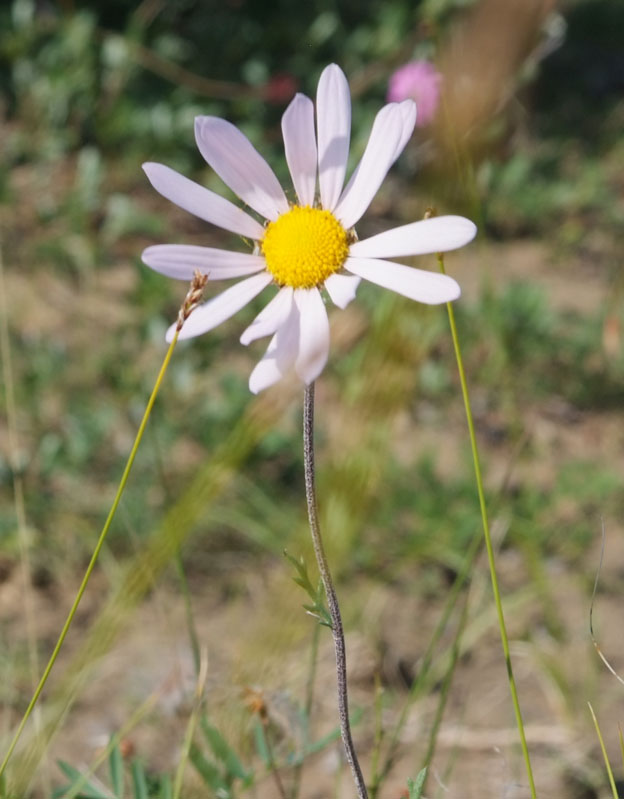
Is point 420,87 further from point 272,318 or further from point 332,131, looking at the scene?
point 272,318

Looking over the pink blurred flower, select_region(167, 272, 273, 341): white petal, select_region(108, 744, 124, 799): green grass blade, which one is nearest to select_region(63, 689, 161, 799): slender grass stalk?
select_region(108, 744, 124, 799): green grass blade

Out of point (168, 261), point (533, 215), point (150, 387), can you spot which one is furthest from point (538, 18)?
point (533, 215)

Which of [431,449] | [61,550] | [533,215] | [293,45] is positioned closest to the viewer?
[61,550]

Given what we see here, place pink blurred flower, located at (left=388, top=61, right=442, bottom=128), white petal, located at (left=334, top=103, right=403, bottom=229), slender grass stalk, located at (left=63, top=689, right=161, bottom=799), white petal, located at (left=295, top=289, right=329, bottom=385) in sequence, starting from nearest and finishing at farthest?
white petal, located at (left=295, top=289, right=329, bottom=385), white petal, located at (left=334, top=103, right=403, bottom=229), slender grass stalk, located at (left=63, top=689, right=161, bottom=799), pink blurred flower, located at (left=388, top=61, right=442, bottom=128)

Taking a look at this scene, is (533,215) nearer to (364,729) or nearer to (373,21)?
(373,21)

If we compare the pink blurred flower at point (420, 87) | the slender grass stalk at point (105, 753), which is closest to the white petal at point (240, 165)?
the slender grass stalk at point (105, 753)

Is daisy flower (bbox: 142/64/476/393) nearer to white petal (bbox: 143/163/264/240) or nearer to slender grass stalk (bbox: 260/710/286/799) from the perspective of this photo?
white petal (bbox: 143/163/264/240)

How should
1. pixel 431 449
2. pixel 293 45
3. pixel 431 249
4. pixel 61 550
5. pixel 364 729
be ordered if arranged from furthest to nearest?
pixel 293 45
pixel 431 449
pixel 61 550
pixel 364 729
pixel 431 249
